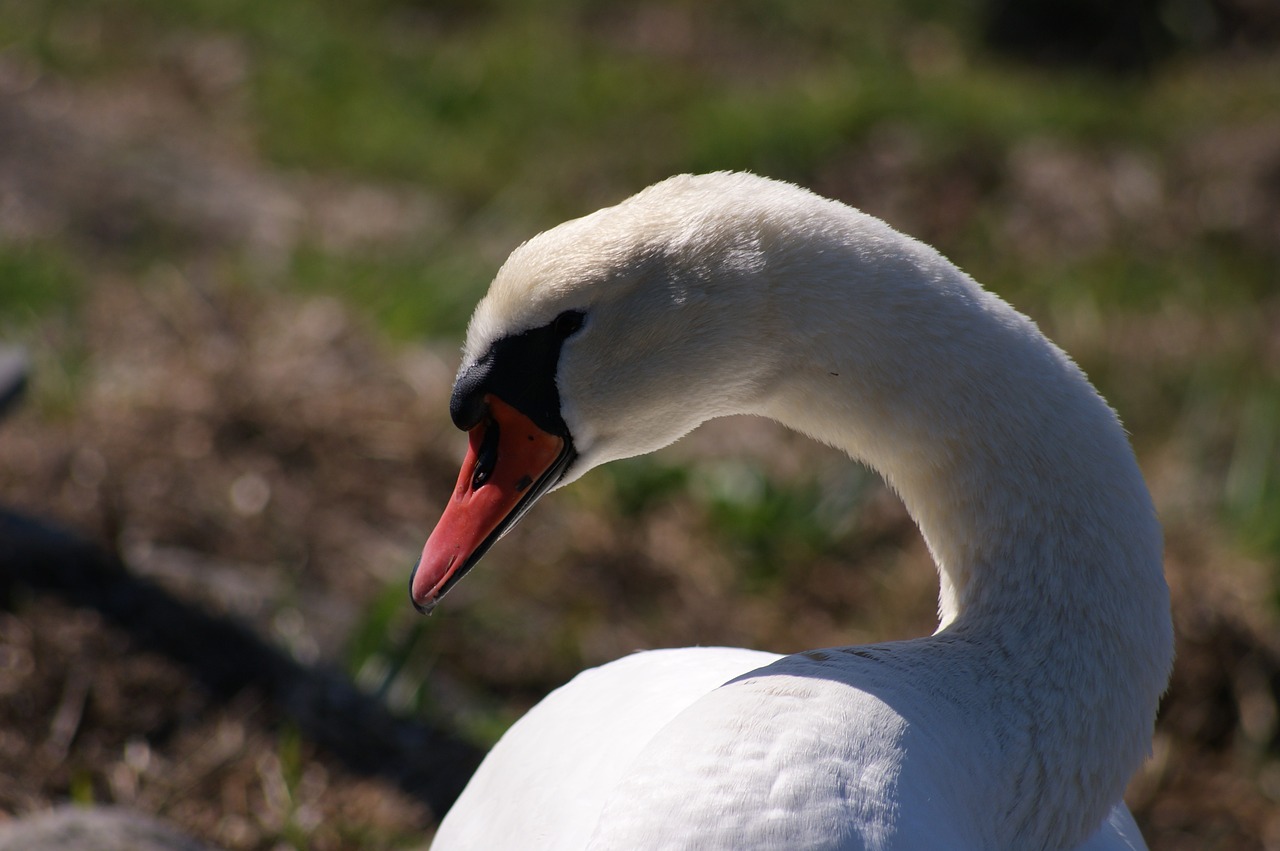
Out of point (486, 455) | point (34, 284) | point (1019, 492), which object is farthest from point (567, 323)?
point (34, 284)

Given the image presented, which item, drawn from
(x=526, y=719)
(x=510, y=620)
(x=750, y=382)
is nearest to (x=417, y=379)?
(x=510, y=620)

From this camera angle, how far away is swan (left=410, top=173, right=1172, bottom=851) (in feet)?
5.20

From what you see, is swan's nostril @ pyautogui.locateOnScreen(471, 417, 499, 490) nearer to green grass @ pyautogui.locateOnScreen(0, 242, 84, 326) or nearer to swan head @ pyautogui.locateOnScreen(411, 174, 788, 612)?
swan head @ pyautogui.locateOnScreen(411, 174, 788, 612)

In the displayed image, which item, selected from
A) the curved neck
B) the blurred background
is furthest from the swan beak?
the blurred background

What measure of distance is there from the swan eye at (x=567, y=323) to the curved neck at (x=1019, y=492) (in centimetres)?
25

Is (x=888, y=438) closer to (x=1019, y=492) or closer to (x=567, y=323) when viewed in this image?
(x=1019, y=492)

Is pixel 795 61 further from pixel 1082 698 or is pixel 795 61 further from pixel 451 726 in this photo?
pixel 1082 698

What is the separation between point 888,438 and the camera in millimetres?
1709

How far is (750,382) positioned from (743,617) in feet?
6.21

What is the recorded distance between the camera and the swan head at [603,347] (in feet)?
5.40

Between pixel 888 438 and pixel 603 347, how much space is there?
39 centimetres

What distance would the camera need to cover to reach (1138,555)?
1.63 meters

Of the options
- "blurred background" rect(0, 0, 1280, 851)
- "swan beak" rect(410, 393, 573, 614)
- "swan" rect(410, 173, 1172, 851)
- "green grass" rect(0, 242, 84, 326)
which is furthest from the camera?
"green grass" rect(0, 242, 84, 326)

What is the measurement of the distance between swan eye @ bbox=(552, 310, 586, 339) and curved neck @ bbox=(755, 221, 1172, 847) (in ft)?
0.82
